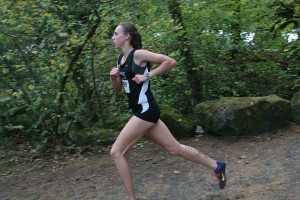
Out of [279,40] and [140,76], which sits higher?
[140,76]

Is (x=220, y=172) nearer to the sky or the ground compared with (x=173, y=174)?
nearer to the sky

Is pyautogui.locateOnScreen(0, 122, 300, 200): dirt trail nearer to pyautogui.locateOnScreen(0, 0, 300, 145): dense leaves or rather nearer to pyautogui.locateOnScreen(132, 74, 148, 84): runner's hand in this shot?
pyautogui.locateOnScreen(0, 0, 300, 145): dense leaves

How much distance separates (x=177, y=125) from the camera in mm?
7301

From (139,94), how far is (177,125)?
2817 millimetres

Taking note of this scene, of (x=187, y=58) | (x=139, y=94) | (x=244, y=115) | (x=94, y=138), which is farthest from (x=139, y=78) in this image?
(x=187, y=58)

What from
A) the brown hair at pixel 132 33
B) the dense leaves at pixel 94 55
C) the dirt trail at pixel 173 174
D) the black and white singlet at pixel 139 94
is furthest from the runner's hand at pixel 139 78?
the dense leaves at pixel 94 55

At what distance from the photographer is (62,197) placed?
18.0 feet

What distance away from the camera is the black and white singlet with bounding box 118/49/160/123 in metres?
4.56

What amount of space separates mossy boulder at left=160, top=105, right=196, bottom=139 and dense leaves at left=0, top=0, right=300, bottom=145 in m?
0.75

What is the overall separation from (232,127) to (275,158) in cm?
113

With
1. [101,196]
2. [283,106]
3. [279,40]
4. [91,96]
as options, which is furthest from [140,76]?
[279,40]

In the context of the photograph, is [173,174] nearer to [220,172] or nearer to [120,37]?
[220,172]

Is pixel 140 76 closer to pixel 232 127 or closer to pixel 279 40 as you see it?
pixel 232 127

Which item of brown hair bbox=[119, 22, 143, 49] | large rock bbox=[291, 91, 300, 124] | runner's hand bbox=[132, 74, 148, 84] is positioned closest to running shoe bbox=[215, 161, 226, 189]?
runner's hand bbox=[132, 74, 148, 84]
